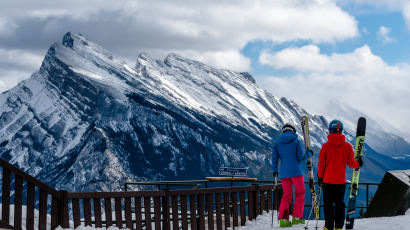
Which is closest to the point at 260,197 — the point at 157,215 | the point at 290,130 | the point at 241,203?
the point at 241,203

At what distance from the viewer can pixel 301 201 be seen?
1343cm

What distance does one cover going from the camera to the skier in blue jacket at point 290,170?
13344 millimetres

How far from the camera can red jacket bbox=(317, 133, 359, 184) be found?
11.5m

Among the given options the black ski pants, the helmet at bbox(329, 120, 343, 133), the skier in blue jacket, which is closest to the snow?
the skier in blue jacket

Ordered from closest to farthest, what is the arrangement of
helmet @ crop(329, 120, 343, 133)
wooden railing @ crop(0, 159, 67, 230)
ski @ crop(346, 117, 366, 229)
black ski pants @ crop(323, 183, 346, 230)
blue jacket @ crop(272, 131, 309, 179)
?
wooden railing @ crop(0, 159, 67, 230), black ski pants @ crop(323, 183, 346, 230), helmet @ crop(329, 120, 343, 133), ski @ crop(346, 117, 366, 229), blue jacket @ crop(272, 131, 309, 179)

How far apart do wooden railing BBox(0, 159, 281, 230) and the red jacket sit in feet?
9.52

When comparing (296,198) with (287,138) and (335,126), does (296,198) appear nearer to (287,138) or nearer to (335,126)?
(287,138)

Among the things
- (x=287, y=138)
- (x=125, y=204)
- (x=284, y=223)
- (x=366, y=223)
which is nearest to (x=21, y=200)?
(x=125, y=204)

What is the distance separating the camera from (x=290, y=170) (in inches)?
526

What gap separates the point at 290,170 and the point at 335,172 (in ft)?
6.61

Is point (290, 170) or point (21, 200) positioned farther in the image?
point (290, 170)

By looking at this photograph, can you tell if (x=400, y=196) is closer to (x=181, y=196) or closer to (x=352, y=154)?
(x=352, y=154)

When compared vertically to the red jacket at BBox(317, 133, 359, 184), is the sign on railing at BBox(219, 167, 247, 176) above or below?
below

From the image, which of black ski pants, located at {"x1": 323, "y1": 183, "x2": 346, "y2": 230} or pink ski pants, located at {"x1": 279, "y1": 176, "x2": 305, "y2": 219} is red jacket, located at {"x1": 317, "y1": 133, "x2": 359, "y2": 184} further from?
pink ski pants, located at {"x1": 279, "y1": 176, "x2": 305, "y2": 219}
